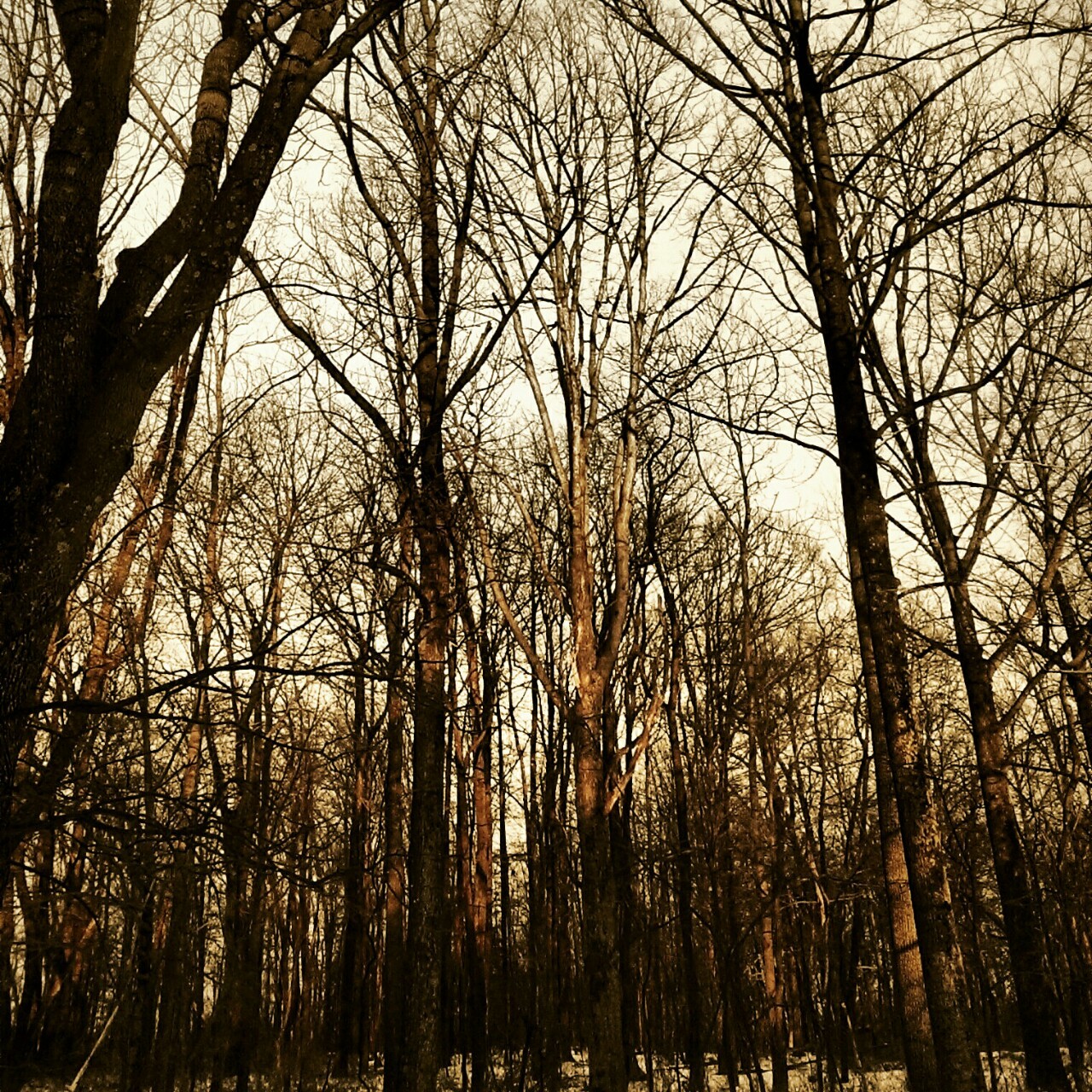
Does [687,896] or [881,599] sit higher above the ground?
[881,599]

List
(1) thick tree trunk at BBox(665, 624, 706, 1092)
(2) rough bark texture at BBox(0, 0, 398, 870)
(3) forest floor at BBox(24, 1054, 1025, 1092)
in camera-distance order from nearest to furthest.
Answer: (2) rough bark texture at BBox(0, 0, 398, 870) < (1) thick tree trunk at BBox(665, 624, 706, 1092) < (3) forest floor at BBox(24, 1054, 1025, 1092)

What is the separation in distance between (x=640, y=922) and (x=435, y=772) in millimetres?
8695

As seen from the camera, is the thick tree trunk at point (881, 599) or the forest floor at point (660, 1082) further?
the forest floor at point (660, 1082)

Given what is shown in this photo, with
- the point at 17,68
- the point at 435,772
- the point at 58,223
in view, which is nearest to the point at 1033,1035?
the point at 435,772

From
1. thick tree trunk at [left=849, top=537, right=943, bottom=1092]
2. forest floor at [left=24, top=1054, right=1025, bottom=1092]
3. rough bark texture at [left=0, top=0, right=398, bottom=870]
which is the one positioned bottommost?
forest floor at [left=24, top=1054, right=1025, bottom=1092]

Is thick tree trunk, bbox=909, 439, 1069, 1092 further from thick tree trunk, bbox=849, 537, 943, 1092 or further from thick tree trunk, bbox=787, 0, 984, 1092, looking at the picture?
thick tree trunk, bbox=787, 0, 984, 1092

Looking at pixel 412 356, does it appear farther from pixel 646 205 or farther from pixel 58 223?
pixel 58 223

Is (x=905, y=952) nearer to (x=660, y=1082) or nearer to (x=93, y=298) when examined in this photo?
(x=93, y=298)

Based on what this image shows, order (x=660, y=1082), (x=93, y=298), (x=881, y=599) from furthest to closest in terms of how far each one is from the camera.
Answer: (x=660, y=1082), (x=881, y=599), (x=93, y=298)

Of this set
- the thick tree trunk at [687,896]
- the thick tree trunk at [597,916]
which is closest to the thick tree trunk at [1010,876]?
the thick tree trunk at [687,896]

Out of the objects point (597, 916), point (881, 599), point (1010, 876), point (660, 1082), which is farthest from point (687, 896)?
point (881, 599)

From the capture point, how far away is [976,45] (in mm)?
5703

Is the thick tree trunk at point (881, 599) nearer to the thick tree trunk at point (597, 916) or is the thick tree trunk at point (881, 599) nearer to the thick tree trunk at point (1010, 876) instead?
the thick tree trunk at point (597, 916)

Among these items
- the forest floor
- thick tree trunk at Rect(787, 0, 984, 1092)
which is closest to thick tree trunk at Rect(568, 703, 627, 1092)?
thick tree trunk at Rect(787, 0, 984, 1092)
